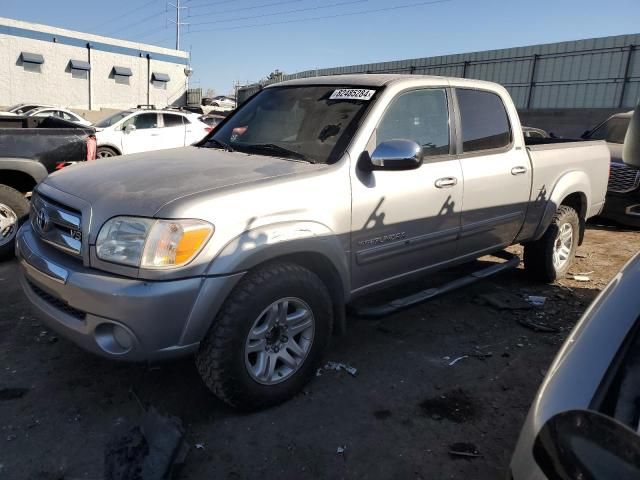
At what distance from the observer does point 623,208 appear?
7.54m

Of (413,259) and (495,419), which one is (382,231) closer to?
(413,259)

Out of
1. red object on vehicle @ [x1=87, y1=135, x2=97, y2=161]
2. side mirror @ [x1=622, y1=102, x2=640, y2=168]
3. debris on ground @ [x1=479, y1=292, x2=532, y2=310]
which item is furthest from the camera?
red object on vehicle @ [x1=87, y1=135, x2=97, y2=161]

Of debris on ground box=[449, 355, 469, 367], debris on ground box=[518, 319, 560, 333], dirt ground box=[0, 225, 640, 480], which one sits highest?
debris on ground box=[518, 319, 560, 333]

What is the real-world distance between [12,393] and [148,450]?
4.07ft

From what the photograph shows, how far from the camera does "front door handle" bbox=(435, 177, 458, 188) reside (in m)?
3.63

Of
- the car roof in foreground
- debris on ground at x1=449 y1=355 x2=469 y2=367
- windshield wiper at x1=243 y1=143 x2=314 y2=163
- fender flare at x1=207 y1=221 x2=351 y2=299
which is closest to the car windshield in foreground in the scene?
the car roof in foreground

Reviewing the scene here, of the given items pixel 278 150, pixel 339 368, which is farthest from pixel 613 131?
pixel 339 368

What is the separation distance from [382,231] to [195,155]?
140 centimetres

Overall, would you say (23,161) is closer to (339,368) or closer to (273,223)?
(273,223)

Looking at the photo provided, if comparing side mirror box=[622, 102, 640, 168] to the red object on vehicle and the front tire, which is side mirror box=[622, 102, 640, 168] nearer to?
the front tire

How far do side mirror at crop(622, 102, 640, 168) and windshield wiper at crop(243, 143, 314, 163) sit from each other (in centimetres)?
177

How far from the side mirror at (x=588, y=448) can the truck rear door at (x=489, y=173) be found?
2.93 metres

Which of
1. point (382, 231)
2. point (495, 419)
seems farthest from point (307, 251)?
point (495, 419)

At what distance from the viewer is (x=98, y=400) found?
2980 millimetres
